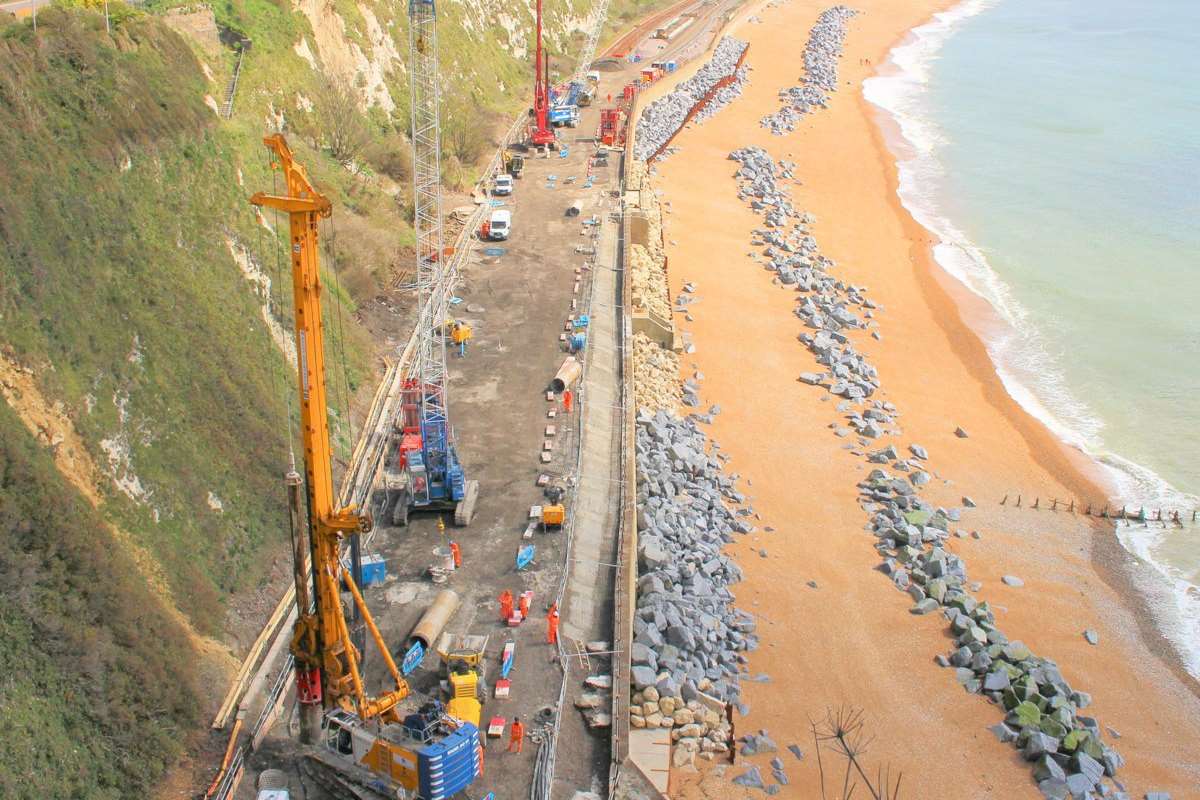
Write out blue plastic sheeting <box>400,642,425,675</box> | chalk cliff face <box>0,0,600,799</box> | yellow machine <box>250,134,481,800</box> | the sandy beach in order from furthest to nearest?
the sandy beach → blue plastic sheeting <box>400,642,425,675</box> → chalk cliff face <box>0,0,600,799</box> → yellow machine <box>250,134,481,800</box>

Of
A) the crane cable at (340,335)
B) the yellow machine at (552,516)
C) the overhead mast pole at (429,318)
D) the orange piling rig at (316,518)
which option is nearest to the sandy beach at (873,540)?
the yellow machine at (552,516)

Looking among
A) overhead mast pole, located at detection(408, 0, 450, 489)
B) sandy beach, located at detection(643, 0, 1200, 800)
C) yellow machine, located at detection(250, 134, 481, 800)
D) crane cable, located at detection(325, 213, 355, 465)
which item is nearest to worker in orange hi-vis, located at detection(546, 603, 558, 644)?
sandy beach, located at detection(643, 0, 1200, 800)

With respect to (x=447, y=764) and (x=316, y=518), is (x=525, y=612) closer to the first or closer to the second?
(x=447, y=764)

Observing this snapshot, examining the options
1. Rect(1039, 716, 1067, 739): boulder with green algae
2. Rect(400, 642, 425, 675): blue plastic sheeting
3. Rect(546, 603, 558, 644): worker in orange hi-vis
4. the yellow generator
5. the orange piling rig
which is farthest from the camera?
Rect(1039, 716, 1067, 739): boulder with green algae

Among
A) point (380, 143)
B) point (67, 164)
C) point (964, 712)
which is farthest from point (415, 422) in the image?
point (380, 143)

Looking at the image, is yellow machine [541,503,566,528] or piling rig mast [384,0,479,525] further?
piling rig mast [384,0,479,525]

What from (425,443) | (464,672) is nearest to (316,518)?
(464,672)

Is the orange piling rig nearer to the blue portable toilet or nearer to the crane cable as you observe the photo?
the blue portable toilet
